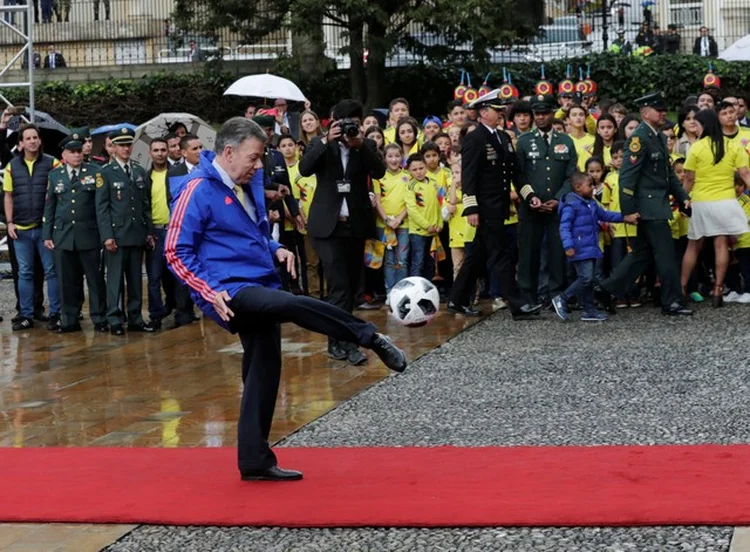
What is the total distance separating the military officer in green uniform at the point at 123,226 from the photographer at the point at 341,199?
106 inches

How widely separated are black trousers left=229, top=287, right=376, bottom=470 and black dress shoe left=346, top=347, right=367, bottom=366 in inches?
137

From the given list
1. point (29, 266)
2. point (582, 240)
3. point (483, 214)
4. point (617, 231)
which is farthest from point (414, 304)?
point (29, 266)

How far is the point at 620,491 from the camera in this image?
691 centimetres

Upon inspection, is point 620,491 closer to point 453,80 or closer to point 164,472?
point 164,472

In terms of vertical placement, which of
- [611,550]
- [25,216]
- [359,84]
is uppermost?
[359,84]

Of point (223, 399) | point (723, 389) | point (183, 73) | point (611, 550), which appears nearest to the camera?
point (611, 550)

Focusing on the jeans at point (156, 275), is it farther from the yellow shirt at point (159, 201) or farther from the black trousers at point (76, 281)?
the black trousers at point (76, 281)

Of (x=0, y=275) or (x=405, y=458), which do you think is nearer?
(x=405, y=458)

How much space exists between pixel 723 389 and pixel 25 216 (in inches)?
302

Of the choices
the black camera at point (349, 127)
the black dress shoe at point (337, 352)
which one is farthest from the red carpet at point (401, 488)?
the black camera at point (349, 127)

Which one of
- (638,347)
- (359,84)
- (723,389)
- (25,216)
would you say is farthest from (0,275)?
(723,389)

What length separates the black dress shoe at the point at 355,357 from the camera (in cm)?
1112

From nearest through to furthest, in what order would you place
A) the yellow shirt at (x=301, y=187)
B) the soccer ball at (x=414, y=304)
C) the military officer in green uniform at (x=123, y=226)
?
the soccer ball at (x=414, y=304) → the military officer in green uniform at (x=123, y=226) → the yellow shirt at (x=301, y=187)

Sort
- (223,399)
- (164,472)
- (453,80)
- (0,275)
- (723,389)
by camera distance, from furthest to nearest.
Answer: (453,80)
(0,275)
(223,399)
(723,389)
(164,472)
